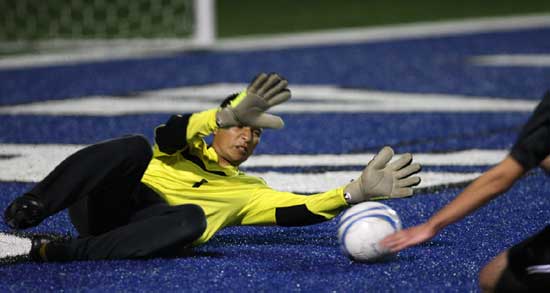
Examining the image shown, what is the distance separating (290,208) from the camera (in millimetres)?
4727

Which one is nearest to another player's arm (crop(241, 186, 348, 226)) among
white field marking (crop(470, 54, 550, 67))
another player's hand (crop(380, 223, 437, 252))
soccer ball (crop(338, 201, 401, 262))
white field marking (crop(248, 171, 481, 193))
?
soccer ball (crop(338, 201, 401, 262))

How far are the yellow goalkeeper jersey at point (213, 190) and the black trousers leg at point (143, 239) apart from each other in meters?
0.18

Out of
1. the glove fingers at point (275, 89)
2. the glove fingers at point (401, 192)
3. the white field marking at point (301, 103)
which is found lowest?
the white field marking at point (301, 103)

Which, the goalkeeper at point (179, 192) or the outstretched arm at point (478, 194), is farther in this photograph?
the goalkeeper at point (179, 192)

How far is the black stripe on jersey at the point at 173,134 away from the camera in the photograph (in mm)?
4617

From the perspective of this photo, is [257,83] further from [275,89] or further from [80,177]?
[80,177]

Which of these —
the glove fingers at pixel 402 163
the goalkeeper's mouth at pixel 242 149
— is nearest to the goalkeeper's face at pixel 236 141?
the goalkeeper's mouth at pixel 242 149

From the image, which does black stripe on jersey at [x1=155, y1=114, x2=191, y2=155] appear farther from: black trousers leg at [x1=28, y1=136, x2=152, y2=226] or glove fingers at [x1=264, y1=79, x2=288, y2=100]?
glove fingers at [x1=264, y1=79, x2=288, y2=100]

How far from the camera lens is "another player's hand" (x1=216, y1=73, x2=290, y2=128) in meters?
4.52

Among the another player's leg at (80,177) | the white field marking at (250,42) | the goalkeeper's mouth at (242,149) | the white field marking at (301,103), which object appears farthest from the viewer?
the white field marking at (250,42)

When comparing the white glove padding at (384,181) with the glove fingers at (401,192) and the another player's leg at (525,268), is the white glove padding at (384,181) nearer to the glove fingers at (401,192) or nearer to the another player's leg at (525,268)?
the glove fingers at (401,192)

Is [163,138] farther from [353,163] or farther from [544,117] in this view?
[353,163]

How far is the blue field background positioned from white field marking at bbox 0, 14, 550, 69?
0.57m

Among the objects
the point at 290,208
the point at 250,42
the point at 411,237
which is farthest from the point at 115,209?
the point at 250,42
